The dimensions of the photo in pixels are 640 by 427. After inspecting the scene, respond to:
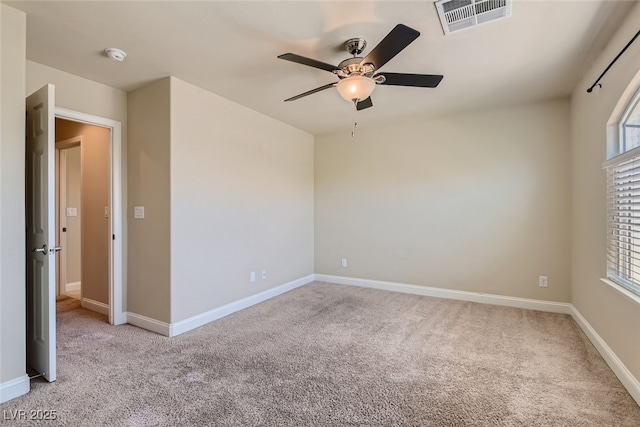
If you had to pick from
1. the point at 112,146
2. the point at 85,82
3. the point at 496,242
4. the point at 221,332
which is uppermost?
the point at 85,82

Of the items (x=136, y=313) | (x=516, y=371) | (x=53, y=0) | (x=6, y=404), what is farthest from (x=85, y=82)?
(x=516, y=371)

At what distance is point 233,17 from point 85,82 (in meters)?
1.98

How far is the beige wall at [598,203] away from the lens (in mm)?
2031

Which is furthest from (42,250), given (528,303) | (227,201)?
(528,303)

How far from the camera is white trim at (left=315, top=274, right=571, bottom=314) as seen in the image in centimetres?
360

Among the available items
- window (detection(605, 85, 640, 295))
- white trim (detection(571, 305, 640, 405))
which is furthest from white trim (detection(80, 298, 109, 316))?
window (detection(605, 85, 640, 295))

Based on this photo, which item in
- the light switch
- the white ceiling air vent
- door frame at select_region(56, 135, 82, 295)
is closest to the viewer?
the white ceiling air vent

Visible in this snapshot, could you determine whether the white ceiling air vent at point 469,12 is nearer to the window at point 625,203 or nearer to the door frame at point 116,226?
the window at point 625,203

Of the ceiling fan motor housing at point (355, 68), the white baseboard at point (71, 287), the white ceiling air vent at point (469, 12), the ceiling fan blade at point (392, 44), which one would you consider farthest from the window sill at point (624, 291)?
the white baseboard at point (71, 287)

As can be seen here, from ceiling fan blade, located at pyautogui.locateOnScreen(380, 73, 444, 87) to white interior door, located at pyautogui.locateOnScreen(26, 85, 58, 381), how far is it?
2.41 m

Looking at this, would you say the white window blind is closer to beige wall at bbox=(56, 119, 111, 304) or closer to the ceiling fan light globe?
the ceiling fan light globe

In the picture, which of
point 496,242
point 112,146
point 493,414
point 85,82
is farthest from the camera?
point 496,242

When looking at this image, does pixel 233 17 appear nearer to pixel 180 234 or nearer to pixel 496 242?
pixel 180 234

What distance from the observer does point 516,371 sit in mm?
2273
